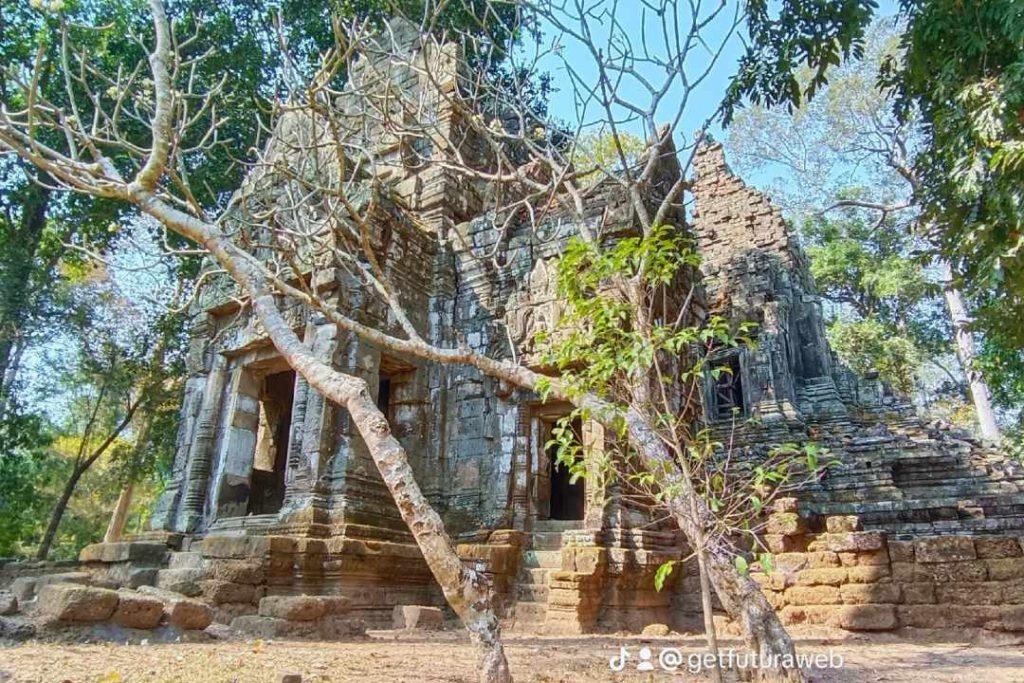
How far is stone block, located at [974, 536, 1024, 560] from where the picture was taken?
6.11 metres

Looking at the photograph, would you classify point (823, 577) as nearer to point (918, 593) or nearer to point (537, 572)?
point (918, 593)

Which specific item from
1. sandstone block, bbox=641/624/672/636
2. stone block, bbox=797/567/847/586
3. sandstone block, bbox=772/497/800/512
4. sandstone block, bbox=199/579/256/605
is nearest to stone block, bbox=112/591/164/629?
sandstone block, bbox=199/579/256/605

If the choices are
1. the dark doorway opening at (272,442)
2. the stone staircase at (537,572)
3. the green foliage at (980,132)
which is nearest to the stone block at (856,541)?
the green foliage at (980,132)

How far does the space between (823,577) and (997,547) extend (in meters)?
1.53

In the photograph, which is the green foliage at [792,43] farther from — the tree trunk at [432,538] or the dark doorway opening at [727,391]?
the dark doorway opening at [727,391]

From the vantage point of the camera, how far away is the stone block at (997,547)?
6.11 meters

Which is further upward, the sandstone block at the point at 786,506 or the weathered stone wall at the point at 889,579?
the sandstone block at the point at 786,506

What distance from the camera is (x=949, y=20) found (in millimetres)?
5898

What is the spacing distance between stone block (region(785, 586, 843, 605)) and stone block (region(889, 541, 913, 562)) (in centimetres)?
64

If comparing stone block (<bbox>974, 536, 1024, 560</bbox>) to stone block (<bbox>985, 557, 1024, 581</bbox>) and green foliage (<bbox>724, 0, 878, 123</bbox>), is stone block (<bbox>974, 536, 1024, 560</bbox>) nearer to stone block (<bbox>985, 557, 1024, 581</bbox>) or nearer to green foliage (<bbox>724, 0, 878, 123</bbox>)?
stone block (<bbox>985, 557, 1024, 581</bbox>)

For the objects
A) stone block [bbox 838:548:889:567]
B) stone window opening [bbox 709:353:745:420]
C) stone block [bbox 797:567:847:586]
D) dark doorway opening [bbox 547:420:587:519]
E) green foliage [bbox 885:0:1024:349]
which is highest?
stone window opening [bbox 709:353:745:420]

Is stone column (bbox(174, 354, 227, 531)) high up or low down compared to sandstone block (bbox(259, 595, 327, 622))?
up

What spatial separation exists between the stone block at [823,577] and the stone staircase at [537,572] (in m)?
2.53

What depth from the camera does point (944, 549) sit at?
6.36 metres
